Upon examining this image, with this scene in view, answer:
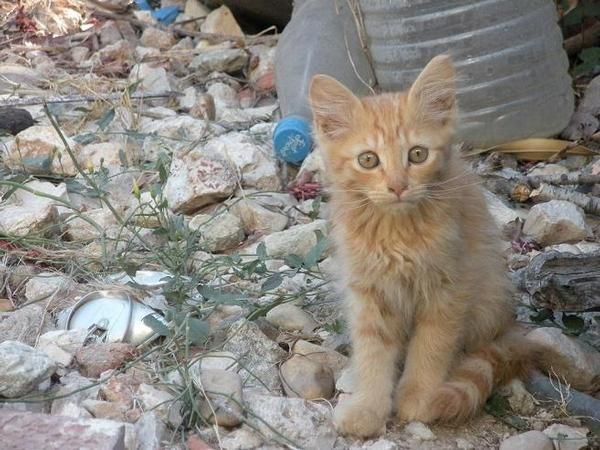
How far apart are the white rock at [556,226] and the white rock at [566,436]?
3.76ft

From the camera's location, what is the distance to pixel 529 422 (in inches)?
96.4

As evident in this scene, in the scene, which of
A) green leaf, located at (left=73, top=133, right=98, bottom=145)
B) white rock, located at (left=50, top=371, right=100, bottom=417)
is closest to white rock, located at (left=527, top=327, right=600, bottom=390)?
white rock, located at (left=50, top=371, right=100, bottom=417)

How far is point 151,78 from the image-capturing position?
5.24 m

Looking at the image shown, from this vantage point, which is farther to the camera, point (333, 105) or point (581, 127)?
point (581, 127)

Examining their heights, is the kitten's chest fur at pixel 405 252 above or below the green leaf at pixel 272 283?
above

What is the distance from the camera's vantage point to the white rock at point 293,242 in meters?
3.31

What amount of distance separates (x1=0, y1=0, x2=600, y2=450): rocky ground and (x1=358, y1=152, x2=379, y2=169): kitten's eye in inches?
21.2

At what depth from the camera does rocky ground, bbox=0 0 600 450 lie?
231 centimetres

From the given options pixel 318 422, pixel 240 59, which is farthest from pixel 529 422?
pixel 240 59

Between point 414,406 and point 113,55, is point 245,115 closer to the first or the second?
point 113,55

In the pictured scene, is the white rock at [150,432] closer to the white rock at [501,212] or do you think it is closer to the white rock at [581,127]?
the white rock at [501,212]

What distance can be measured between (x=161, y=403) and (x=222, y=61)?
11.2 ft

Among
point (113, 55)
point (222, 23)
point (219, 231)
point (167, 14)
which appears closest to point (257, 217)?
point (219, 231)

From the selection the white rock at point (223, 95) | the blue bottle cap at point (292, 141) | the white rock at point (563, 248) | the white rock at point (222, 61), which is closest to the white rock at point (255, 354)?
the white rock at point (563, 248)
